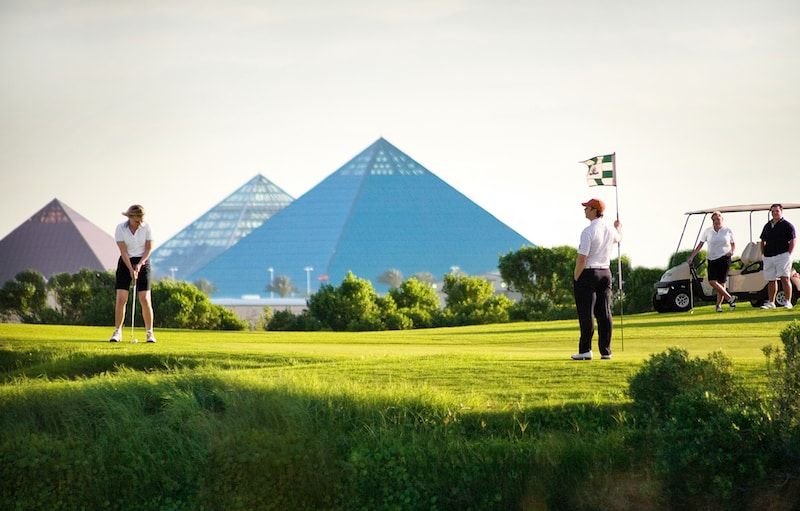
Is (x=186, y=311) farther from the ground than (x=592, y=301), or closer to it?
farther from the ground

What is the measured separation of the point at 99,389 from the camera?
11.3 m

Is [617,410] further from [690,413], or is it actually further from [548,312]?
[548,312]

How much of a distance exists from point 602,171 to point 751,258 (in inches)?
269

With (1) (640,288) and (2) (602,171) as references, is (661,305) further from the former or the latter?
(2) (602,171)

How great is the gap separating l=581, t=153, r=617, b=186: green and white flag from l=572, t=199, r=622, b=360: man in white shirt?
4.34 meters

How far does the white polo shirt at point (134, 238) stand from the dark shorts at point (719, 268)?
9976mm

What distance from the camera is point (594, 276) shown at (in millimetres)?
12414

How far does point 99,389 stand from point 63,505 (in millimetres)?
1355

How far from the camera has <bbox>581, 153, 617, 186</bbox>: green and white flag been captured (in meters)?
16.9

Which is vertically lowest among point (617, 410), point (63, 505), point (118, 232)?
point (63, 505)

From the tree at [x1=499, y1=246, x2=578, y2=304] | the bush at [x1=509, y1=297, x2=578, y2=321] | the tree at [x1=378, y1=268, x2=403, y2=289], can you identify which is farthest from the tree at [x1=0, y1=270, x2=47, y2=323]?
the tree at [x1=378, y1=268, x2=403, y2=289]

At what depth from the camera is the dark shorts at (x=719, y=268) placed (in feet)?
68.0

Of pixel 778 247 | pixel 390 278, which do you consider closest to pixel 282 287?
pixel 390 278

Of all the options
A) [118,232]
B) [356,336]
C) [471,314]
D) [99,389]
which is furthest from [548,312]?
[99,389]
